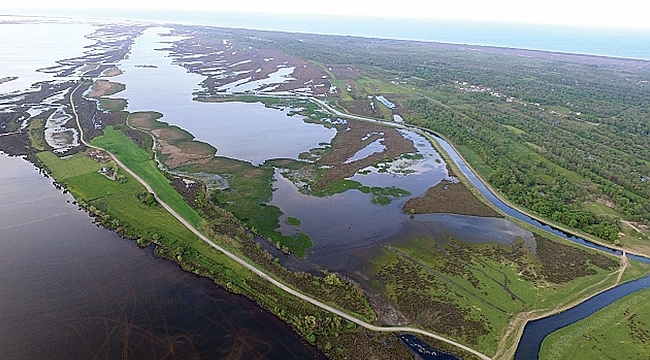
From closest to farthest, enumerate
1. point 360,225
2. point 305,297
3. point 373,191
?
point 305,297
point 360,225
point 373,191

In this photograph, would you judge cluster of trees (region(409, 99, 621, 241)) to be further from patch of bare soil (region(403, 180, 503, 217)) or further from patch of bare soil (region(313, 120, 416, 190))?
patch of bare soil (region(313, 120, 416, 190))

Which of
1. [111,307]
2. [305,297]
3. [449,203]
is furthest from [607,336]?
[111,307]

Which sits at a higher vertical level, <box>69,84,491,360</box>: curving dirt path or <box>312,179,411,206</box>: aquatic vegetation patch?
<box>312,179,411,206</box>: aquatic vegetation patch

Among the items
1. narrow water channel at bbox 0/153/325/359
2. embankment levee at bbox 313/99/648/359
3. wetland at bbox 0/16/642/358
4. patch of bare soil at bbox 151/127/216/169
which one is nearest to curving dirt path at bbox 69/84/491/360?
wetland at bbox 0/16/642/358

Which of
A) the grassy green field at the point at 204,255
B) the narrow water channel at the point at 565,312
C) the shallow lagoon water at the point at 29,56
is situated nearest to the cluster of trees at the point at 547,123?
the narrow water channel at the point at 565,312

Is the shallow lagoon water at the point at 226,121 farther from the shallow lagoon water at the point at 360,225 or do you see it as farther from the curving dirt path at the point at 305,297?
the curving dirt path at the point at 305,297

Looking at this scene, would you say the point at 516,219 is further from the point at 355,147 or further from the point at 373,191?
the point at 355,147

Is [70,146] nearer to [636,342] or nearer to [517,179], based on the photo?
[517,179]
